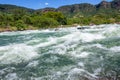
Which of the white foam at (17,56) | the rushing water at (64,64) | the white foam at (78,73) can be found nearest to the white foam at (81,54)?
the rushing water at (64,64)

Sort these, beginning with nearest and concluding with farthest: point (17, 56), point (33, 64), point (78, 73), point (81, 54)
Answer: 1. point (78, 73)
2. point (33, 64)
3. point (81, 54)
4. point (17, 56)

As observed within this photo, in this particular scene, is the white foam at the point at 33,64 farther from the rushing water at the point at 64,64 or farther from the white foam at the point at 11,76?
the white foam at the point at 11,76

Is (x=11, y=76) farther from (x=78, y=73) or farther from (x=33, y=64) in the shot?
(x=78, y=73)

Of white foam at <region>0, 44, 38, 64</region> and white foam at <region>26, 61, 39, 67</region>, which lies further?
white foam at <region>0, 44, 38, 64</region>

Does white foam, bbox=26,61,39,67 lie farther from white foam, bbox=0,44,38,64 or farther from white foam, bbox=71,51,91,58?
white foam, bbox=71,51,91,58

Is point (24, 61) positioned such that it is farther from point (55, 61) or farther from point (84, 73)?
point (84, 73)

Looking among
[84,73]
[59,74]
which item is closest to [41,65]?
[59,74]

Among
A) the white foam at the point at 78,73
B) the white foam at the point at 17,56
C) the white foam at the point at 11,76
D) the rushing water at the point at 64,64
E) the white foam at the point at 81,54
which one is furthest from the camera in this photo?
the white foam at the point at 17,56

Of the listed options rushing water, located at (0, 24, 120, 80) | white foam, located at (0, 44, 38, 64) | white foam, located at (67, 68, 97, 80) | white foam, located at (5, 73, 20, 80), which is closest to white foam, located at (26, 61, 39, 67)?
rushing water, located at (0, 24, 120, 80)

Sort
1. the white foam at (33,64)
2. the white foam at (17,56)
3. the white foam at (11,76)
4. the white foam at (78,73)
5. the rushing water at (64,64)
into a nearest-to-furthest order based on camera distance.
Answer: the white foam at (78,73) → the rushing water at (64,64) → the white foam at (11,76) → the white foam at (33,64) → the white foam at (17,56)

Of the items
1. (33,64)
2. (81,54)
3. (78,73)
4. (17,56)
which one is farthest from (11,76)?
(81,54)

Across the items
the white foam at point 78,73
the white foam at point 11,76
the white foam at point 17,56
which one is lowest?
the white foam at point 11,76

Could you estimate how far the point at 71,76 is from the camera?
34.8ft

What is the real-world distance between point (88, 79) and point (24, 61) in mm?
4828
